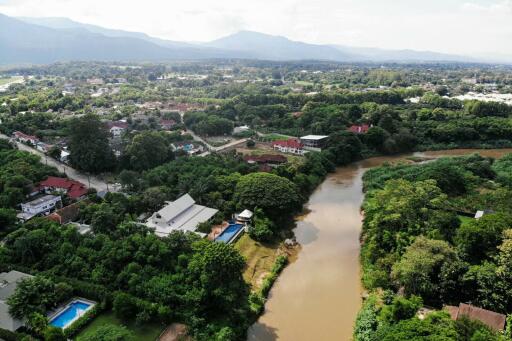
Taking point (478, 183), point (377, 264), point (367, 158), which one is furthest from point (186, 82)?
point (377, 264)

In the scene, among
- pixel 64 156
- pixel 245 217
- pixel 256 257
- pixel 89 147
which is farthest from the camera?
pixel 64 156

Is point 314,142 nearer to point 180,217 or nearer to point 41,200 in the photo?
point 180,217

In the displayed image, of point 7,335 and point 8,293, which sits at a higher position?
point 8,293

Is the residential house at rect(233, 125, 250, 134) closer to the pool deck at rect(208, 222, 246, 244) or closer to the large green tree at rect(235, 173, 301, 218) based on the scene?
the large green tree at rect(235, 173, 301, 218)

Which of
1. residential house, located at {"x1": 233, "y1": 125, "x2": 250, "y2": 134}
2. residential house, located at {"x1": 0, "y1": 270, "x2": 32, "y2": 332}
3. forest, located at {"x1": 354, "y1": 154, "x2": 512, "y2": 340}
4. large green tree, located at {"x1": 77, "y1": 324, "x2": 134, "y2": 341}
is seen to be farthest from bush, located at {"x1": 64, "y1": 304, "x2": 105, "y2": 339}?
residential house, located at {"x1": 233, "y1": 125, "x2": 250, "y2": 134}

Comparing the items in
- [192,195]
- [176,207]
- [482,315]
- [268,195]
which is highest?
[268,195]

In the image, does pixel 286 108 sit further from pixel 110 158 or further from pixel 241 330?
pixel 241 330

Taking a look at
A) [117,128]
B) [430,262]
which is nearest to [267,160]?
[117,128]
